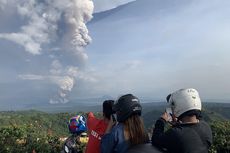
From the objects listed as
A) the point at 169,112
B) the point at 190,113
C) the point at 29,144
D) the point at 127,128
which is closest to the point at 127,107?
the point at 127,128

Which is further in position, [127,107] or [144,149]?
[127,107]

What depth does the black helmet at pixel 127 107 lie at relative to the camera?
3.13 meters

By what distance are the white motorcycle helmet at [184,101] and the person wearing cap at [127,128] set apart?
0.32 meters

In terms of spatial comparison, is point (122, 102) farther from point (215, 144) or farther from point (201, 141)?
point (215, 144)

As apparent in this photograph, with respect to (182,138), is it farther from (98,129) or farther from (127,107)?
(98,129)

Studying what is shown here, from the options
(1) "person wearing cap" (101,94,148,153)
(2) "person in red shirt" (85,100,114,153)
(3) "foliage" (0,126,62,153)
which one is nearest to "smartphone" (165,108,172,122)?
(1) "person wearing cap" (101,94,148,153)

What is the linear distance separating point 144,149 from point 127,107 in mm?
414

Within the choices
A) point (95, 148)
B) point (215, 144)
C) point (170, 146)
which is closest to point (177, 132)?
point (170, 146)

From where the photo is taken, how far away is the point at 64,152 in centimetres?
495

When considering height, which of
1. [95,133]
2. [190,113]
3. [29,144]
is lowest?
[29,144]

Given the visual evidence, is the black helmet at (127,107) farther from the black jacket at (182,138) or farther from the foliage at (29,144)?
the foliage at (29,144)

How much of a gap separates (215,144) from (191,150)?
996cm

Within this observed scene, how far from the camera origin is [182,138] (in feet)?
10.1

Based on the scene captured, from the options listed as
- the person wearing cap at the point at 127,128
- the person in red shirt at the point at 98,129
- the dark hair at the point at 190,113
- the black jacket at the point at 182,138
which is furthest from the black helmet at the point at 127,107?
the person in red shirt at the point at 98,129
